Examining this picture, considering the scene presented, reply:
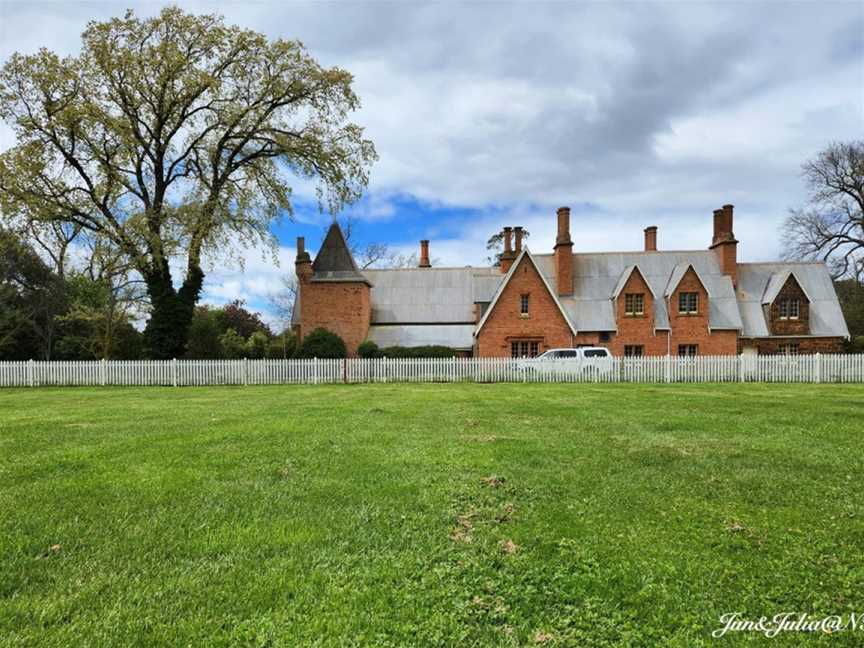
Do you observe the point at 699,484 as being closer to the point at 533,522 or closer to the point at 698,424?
the point at 533,522

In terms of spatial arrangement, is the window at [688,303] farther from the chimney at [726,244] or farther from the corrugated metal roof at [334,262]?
the corrugated metal roof at [334,262]

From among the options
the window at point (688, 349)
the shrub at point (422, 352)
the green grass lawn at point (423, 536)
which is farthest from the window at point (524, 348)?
the green grass lawn at point (423, 536)

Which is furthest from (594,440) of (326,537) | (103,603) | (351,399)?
(351,399)

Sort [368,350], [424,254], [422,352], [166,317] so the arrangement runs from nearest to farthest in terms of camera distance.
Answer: [166,317] < [422,352] < [368,350] < [424,254]

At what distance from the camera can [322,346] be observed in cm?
2983

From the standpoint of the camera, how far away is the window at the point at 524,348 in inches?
1224

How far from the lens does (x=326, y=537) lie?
4.37m

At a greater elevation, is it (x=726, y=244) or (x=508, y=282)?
(x=726, y=244)

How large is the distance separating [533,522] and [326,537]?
1837 mm

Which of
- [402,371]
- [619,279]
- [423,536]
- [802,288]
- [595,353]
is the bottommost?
[423,536]

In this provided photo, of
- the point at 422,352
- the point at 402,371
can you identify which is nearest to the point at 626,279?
the point at 422,352

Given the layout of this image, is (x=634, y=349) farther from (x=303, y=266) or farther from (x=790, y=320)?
(x=303, y=266)

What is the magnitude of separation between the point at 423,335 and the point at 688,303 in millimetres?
16651

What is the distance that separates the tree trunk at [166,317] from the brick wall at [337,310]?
7132mm
